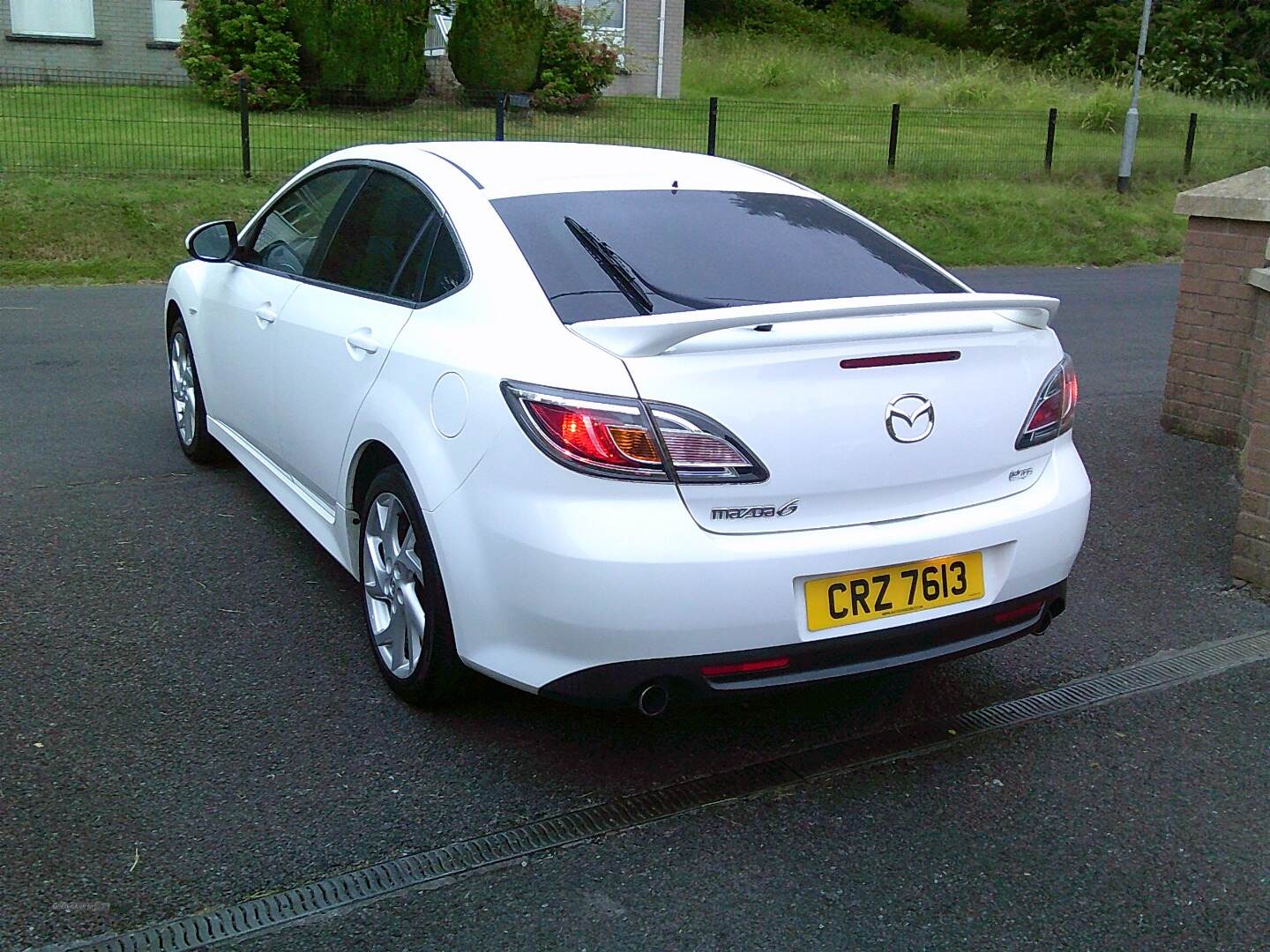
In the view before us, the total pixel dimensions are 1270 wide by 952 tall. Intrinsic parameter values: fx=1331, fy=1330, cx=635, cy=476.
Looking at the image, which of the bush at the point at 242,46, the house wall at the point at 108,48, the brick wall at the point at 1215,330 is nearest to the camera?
the brick wall at the point at 1215,330

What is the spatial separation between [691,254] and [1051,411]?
1.06 meters

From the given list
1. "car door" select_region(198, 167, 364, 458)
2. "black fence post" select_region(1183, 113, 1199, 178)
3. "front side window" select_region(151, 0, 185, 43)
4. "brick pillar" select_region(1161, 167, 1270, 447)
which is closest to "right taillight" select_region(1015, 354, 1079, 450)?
"car door" select_region(198, 167, 364, 458)

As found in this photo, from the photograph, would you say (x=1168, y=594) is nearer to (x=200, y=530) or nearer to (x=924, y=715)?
(x=924, y=715)

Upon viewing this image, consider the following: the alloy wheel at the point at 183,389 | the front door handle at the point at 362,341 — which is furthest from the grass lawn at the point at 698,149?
the front door handle at the point at 362,341

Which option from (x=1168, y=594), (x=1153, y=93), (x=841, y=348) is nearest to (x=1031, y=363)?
(x=841, y=348)

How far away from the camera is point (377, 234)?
14.0 feet

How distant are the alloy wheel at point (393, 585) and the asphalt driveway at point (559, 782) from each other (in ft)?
0.56

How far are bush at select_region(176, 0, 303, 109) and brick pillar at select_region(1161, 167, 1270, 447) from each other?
48.4 feet

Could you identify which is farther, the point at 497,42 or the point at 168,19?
the point at 168,19

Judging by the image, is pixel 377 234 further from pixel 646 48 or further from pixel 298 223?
pixel 646 48

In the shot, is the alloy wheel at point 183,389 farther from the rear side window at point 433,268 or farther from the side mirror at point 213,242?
the rear side window at point 433,268

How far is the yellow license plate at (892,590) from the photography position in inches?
124

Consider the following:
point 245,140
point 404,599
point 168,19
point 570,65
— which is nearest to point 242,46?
point 245,140

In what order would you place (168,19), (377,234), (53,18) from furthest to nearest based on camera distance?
1. (168,19)
2. (53,18)
3. (377,234)
